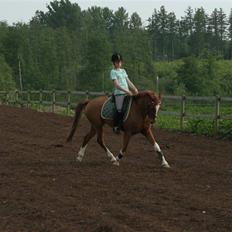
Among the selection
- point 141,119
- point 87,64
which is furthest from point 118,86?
point 87,64

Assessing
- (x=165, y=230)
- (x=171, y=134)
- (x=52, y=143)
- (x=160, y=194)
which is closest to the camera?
(x=165, y=230)

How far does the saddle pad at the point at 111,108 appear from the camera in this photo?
407 inches

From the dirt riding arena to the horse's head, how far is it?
0.94 metres

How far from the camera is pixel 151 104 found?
9.91 m

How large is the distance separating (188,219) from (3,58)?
232 ft

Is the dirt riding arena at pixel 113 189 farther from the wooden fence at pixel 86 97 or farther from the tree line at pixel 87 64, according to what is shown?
the tree line at pixel 87 64

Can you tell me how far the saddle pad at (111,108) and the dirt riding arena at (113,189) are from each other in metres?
0.88

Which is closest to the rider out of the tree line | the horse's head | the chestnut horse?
the chestnut horse

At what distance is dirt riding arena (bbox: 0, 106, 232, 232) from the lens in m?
6.12

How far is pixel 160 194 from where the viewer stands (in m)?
7.67

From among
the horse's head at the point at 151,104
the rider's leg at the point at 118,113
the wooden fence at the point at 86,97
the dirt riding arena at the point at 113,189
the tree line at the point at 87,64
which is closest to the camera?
the dirt riding arena at the point at 113,189

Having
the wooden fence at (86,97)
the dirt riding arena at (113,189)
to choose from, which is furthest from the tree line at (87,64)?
the dirt riding arena at (113,189)

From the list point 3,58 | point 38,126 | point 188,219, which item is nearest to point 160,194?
point 188,219

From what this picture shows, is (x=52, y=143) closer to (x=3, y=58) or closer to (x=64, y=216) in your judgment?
(x=64, y=216)
